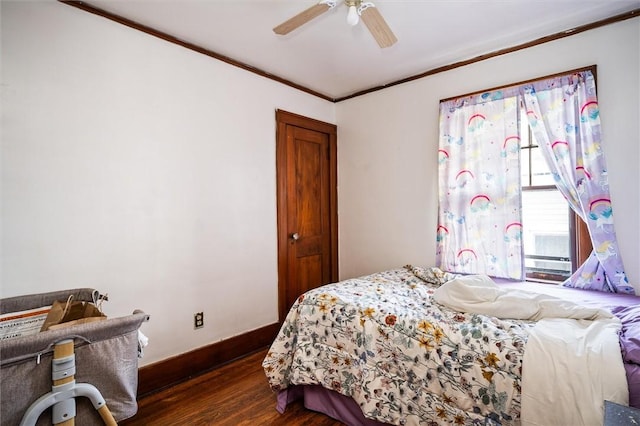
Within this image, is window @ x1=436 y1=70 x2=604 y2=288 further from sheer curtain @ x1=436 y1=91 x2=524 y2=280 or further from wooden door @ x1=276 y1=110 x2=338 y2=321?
wooden door @ x1=276 y1=110 x2=338 y2=321

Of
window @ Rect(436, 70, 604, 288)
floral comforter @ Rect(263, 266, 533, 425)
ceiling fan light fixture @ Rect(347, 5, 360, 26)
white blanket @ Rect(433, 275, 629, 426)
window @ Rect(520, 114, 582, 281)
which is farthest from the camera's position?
window @ Rect(520, 114, 582, 281)

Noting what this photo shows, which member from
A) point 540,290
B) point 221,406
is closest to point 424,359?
point 540,290

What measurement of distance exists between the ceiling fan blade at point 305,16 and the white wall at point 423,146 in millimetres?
1641

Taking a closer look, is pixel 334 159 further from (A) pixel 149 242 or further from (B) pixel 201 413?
(B) pixel 201 413

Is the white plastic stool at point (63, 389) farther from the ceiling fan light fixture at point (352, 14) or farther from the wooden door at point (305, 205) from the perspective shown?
the wooden door at point (305, 205)

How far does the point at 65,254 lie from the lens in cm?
184

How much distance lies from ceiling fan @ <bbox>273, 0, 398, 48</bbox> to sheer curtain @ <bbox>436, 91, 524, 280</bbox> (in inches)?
47.3

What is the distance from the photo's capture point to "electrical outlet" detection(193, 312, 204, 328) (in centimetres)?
243

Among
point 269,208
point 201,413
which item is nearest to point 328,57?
point 269,208

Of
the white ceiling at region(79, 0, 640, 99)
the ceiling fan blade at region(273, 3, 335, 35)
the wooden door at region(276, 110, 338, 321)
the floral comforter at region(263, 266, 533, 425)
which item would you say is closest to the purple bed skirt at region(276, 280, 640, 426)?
the floral comforter at region(263, 266, 533, 425)

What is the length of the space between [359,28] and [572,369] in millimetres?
2309

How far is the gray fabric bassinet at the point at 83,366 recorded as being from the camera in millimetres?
970

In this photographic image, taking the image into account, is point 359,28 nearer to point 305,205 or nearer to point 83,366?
point 305,205

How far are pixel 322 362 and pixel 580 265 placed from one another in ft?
6.50
